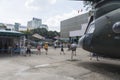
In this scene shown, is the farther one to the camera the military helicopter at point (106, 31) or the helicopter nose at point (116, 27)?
the military helicopter at point (106, 31)

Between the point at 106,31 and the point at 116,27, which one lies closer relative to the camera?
the point at 116,27

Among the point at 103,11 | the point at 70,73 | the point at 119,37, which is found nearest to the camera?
the point at 119,37

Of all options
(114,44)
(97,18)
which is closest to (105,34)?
(114,44)

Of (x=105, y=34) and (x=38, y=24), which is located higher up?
(x=38, y=24)

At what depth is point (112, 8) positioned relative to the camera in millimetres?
11188

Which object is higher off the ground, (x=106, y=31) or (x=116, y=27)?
(x=116, y=27)

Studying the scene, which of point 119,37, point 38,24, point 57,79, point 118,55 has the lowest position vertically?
point 57,79

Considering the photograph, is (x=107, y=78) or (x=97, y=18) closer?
(x=107, y=78)

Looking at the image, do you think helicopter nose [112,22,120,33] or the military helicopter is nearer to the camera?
helicopter nose [112,22,120,33]

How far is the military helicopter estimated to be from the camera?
9.62m

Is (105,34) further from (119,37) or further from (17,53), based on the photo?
(17,53)

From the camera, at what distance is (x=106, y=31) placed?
10078 millimetres

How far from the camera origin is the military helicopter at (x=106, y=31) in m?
9.62

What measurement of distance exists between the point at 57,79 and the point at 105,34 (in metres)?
3.49
